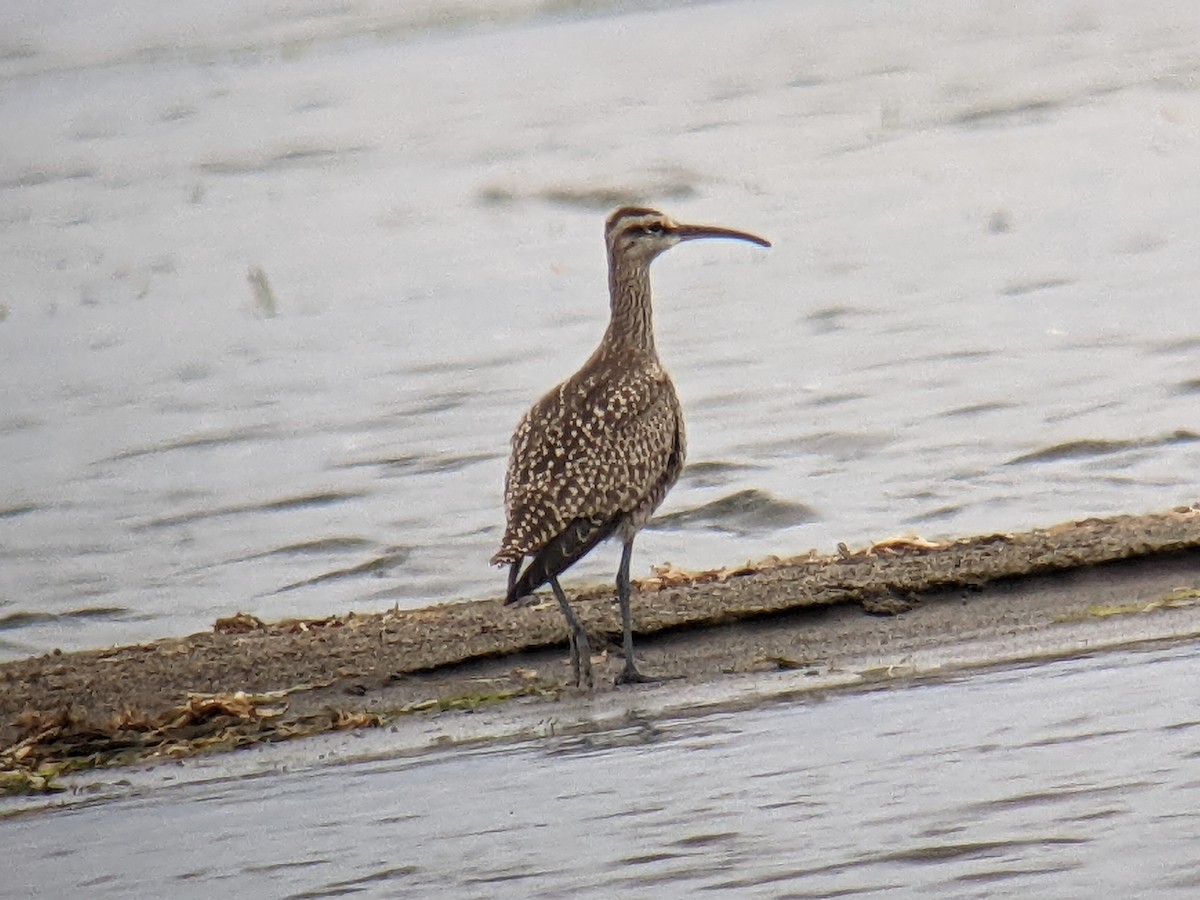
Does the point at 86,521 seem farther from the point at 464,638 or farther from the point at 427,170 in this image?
the point at 427,170

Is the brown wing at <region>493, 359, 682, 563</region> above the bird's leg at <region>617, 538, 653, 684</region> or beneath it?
above

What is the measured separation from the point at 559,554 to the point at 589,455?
45 cm

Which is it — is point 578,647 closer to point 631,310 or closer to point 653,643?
point 653,643

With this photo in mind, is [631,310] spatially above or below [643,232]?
below

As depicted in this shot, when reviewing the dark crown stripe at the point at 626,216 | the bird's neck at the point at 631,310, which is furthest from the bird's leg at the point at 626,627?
the dark crown stripe at the point at 626,216

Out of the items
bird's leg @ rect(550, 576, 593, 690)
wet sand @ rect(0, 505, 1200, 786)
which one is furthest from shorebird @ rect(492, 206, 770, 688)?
wet sand @ rect(0, 505, 1200, 786)

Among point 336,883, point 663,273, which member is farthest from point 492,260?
point 336,883

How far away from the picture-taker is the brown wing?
32.6ft

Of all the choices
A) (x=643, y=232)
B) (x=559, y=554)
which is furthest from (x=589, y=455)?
(x=643, y=232)

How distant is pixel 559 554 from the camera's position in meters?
9.85

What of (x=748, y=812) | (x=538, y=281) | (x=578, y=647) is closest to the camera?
(x=748, y=812)

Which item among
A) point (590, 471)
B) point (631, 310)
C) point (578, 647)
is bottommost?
point (578, 647)

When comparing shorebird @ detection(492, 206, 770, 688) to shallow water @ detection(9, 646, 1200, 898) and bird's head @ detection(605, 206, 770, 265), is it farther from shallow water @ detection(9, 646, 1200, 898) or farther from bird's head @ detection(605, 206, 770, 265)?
shallow water @ detection(9, 646, 1200, 898)

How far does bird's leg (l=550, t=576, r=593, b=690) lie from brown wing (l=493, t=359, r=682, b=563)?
25 centimetres
